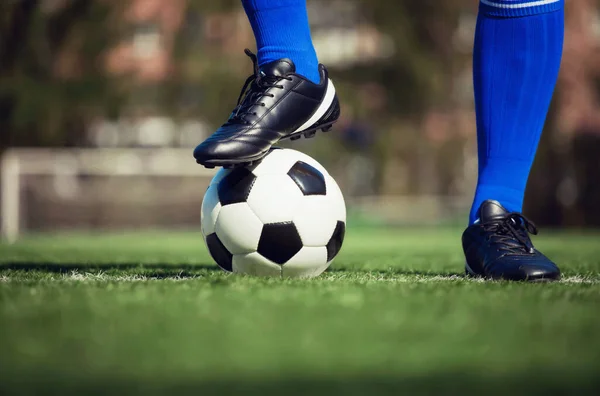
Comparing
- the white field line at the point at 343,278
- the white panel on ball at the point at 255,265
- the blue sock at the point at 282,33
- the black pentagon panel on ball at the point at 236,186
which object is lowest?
the white field line at the point at 343,278

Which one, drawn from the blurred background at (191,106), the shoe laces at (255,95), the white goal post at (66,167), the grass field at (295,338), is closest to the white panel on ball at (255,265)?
the grass field at (295,338)

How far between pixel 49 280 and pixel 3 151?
1356 cm

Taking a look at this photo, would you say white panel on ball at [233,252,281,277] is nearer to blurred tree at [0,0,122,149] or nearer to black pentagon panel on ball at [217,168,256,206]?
black pentagon panel on ball at [217,168,256,206]

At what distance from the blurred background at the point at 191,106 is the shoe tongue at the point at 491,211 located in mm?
11394

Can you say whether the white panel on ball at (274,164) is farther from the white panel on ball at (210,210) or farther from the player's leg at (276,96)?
the white panel on ball at (210,210)

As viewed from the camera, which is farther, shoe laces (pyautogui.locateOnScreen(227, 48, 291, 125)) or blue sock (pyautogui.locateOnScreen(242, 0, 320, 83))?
blue sock (pyautogui.locateOnScreen(242, 0, 320, 83))

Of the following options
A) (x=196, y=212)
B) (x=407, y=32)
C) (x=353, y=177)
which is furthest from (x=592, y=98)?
(x=196, y=212)

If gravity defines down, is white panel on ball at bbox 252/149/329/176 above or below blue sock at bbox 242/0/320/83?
below

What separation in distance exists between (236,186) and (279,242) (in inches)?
10.4

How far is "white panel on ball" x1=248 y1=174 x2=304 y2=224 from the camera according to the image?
2.90 m

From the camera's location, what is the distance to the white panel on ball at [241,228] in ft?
9.51

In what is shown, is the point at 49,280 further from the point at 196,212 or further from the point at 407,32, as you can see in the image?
the point at 407,32

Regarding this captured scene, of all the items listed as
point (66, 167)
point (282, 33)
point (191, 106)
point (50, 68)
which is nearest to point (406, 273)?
point (282, 33)

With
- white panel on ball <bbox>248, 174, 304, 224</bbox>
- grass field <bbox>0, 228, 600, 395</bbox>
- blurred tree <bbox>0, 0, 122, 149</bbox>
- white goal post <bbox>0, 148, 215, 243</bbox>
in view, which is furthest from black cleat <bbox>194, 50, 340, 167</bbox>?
blurred tree <bbox>0, 0, 122, 149</bbox>
